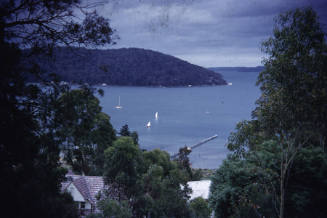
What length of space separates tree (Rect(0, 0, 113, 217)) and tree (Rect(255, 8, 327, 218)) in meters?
4.67

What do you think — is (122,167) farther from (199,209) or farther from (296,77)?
(296,77)

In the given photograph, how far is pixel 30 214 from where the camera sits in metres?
3.97

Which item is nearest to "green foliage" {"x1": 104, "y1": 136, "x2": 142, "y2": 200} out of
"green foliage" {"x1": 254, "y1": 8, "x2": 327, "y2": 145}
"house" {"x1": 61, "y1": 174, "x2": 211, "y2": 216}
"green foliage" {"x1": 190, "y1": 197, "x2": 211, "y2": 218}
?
"house" {"x1": 61, "y1": 174, "x2": 211, "y2": 216}

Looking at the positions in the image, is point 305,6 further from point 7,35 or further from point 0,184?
point 0,184

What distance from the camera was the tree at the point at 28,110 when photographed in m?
3.88

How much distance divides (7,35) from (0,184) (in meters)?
1.95

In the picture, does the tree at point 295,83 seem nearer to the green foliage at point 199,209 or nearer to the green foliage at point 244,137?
the green foliage at point 244,137

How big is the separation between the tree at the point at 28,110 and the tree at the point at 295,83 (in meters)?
4.67

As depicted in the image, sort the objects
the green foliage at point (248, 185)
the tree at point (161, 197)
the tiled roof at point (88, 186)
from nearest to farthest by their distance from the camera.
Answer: the green foliage at point (248, 185)
the tree at point (161, 197)
the tiled roof at point (88, 186)

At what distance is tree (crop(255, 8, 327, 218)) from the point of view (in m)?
7.04

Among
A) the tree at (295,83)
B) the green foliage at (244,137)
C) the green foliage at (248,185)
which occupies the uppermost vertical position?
the tree at (295,83)

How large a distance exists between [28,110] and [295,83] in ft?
19.3

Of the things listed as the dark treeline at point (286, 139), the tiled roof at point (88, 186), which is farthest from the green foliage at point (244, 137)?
the tiled roof at point (88, 186)

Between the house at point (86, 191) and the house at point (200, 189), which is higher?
the house at point (86, 191)
